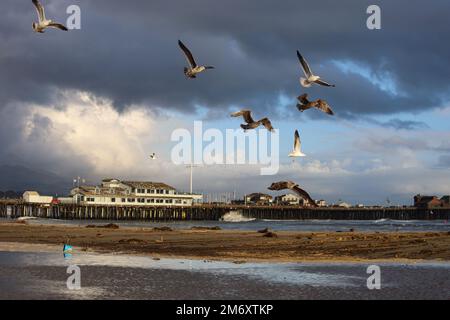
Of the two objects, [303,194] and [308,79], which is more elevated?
[308,79]

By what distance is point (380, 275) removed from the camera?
23188mm

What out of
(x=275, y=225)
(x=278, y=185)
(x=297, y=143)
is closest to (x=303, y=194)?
(x=278, y=185)

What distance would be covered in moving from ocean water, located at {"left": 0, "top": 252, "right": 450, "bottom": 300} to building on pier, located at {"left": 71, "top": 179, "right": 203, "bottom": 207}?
348 ft

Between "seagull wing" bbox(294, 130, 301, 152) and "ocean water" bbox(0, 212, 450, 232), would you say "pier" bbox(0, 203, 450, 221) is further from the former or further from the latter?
"seagull wing" bbox(294, 130, 301, 152)

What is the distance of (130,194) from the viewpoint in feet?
446

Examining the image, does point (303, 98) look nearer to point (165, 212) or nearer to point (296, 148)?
point (296, 148)

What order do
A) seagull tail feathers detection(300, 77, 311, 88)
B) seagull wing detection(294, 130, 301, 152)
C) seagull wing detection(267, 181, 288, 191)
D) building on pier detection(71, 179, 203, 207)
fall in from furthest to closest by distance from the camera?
1. building on pier detection(71, 179, 203, 207)
2. seagull wing detection(294, 130, 301, 152)
3. seagull tail feathers detection(300, 77, 311, 88)
4. seagull wing detection(267, 181, 288, 191)

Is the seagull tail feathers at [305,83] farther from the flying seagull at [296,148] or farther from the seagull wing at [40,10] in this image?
the seagull wing at [40,10]

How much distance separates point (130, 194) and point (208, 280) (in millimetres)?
116750

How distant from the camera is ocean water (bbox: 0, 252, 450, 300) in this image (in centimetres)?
1820

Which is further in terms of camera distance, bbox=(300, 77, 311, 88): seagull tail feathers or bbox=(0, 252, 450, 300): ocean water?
bbox=(300, 77, 311, 88): seagull tail feathers

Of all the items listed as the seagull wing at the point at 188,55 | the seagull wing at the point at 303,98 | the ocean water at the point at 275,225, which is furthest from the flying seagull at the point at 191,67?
the ocean water at the point at 275,225

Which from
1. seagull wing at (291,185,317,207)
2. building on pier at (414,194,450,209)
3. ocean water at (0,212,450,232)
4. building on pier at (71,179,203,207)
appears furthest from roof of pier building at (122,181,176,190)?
seagull wing at (291,185,317,207)
